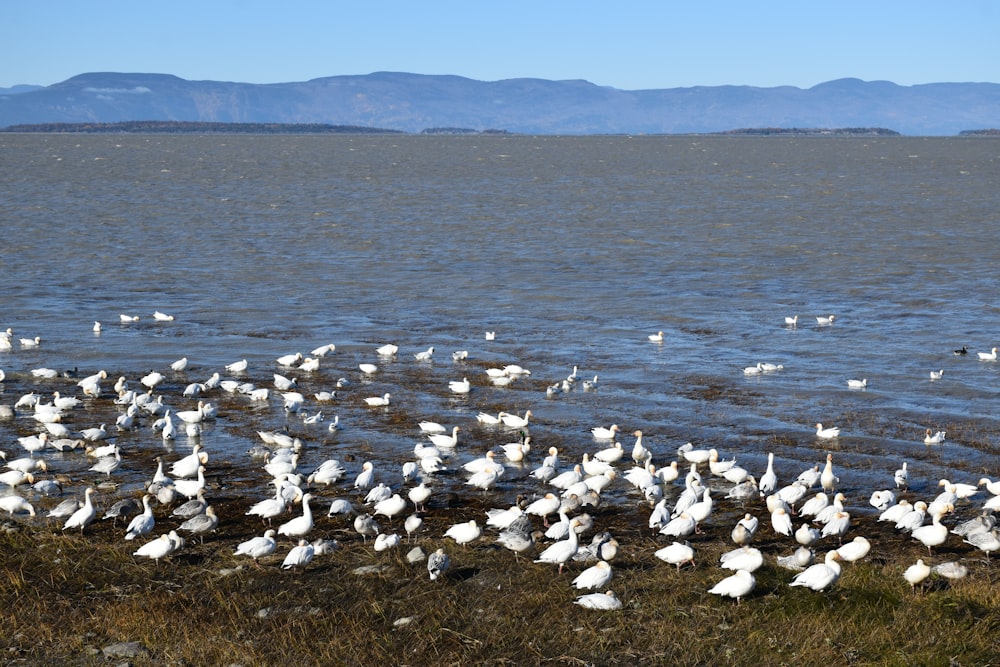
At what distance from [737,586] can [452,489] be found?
5785 millimetres

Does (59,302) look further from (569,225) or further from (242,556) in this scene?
(569,225)

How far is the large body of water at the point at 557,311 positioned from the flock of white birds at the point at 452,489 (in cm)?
39

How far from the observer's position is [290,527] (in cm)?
1476

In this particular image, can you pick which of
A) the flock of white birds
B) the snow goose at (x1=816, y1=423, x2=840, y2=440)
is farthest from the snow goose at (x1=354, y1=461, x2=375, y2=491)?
the snow goose at (x1=816, y1=423, x2=840, y2=440)

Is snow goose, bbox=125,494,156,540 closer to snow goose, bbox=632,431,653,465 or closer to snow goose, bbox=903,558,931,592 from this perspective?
snow goose, bbox=632,431,653,465

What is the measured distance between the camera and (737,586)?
12.7m

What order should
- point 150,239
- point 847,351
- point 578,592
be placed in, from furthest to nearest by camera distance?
point 150,239 → point 847,351 → point 578,592

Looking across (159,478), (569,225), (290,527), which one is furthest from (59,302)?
(569,225)

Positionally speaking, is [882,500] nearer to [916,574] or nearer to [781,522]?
[781,522]

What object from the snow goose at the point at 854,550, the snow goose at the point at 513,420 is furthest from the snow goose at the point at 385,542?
the snow goose at the point at 513,420

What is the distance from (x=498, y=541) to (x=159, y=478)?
506 cm

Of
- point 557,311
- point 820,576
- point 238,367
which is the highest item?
point 820,576

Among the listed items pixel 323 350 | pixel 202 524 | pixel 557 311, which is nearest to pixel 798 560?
pixel 202 524

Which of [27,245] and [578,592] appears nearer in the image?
[578,592]
